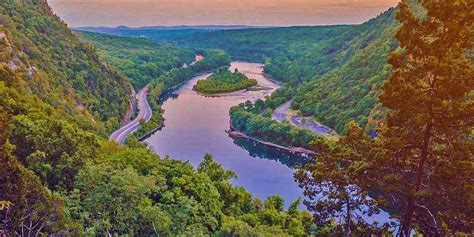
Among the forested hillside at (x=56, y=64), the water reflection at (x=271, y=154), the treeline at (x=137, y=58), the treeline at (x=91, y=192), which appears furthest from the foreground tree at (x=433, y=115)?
the treeline at (x=137, y=58)

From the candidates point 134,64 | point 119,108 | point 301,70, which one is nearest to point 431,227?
point 119,108

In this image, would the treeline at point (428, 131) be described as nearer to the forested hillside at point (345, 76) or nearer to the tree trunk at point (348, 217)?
the tree trunk at point (348, 217)

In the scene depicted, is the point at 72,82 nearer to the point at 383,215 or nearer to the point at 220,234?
the point at 383,215

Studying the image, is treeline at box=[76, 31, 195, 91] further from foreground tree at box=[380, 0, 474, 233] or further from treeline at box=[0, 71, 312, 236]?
foreground tree at box=[380, 0, 474, 233]

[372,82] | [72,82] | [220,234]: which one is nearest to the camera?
[220,234]

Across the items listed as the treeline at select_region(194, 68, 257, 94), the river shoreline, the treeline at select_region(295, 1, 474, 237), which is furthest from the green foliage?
the treeline at select_region(295, 1, 474, 237)

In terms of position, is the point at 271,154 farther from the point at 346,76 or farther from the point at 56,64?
the point at 56,64

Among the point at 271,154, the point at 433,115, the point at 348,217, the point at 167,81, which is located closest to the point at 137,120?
the point at 271,154
